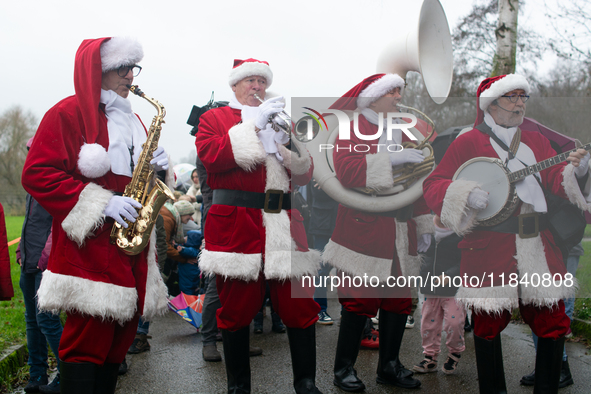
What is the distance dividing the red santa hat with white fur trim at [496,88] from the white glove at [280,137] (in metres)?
1.15

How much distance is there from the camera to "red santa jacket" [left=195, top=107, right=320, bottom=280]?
113 inches

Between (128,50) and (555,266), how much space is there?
8.49 feet

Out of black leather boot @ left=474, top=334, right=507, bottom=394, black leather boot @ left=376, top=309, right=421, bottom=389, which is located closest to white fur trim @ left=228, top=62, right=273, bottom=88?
black leather boot @ left=376, top=309, right=421, bottom=389

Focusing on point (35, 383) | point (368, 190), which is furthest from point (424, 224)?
point (35, 383)

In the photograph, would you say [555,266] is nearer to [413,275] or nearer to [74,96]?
[413,275]

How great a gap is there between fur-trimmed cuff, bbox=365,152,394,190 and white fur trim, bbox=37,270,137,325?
64.2 inches

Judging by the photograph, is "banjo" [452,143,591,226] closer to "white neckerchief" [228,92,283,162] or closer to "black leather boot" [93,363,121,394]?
"white neckerchief" [228,92,283,162]

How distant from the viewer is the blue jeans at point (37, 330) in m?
3.45

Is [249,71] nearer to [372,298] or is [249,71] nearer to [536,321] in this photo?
[372,298]

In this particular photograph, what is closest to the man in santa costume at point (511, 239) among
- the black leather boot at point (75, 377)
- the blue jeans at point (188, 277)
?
the black leather boot at point (75, 377)

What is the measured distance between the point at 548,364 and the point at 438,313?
1175 millimetres

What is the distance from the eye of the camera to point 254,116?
3180 mm

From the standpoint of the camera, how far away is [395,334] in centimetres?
353

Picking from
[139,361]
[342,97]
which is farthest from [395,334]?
[139,361]
